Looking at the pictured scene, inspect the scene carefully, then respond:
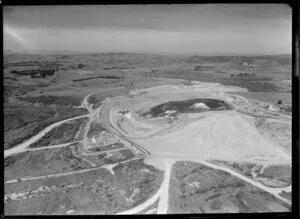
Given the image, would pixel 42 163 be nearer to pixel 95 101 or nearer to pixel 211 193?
pixel 95 101

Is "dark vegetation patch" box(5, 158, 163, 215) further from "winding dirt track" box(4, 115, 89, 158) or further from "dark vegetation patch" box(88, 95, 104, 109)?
"dark vegetation patch" box(88, 95, 104, 109)

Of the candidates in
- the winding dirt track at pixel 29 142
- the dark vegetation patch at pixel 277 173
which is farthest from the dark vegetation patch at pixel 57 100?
the dark vegetation patch at pixel 277 173

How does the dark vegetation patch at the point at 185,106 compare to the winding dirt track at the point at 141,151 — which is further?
the dark vegetation patch at the point at 185,106

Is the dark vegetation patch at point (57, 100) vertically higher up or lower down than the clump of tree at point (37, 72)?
lower down

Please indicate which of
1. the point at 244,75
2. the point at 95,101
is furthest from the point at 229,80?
the point at 95,101

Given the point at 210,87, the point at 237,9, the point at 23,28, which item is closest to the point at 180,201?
the point at 210,87

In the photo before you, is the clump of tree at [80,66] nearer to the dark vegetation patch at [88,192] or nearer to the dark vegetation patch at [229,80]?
the dark vegetation patch at [229,80]
